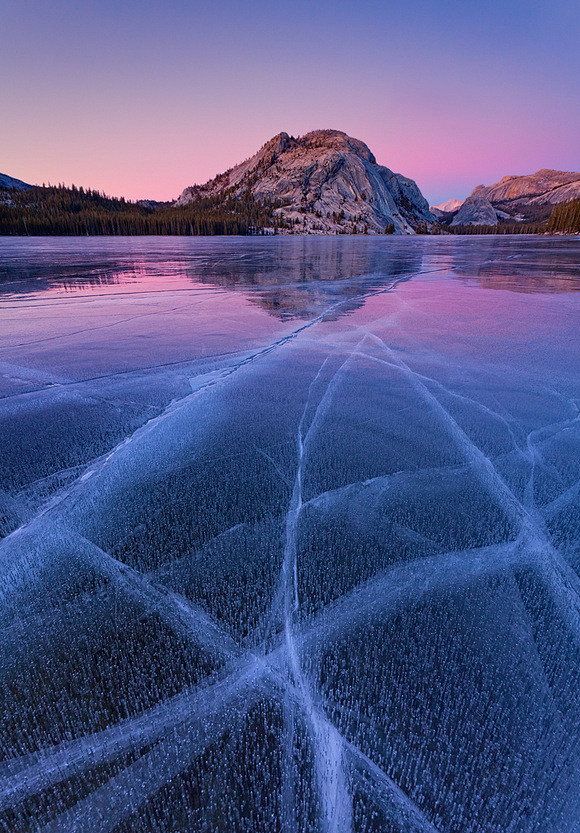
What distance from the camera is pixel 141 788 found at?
152cm

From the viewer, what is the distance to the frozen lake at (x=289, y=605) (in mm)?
1531

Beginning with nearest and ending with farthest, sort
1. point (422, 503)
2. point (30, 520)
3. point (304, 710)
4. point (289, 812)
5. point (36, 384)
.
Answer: point (289, 812), point (304, 710), point (30, 520), point (422, 503), point (36, 384)

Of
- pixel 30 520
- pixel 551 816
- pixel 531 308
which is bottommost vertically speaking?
pixel 551 816

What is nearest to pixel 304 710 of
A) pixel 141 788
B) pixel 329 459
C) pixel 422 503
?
pixel 141 788

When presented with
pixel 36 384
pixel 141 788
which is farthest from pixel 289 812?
pixel 36 384

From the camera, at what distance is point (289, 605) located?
2.26 metres

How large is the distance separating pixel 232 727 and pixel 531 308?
11.5 meters

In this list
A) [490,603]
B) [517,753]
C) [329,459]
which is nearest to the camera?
[517,753]

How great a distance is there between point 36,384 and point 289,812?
219 inches

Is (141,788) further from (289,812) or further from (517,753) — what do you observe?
(517,753)

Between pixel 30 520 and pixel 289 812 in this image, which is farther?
pixel 30 520

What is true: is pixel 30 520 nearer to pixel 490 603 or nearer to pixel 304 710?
pixel 304 710

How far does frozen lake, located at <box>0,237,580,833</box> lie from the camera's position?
1.53 metres

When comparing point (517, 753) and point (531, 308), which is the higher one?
point (531, 308)
